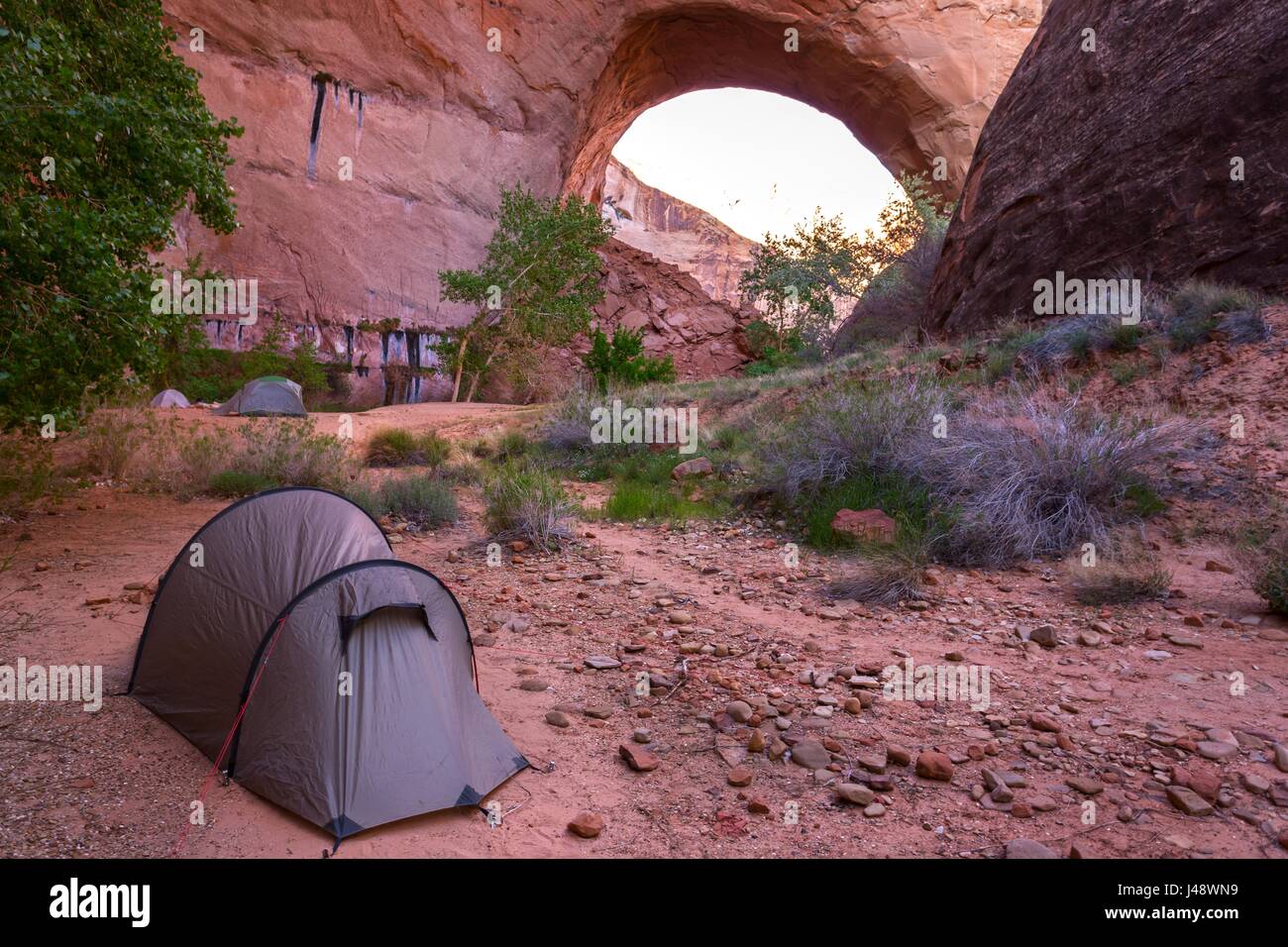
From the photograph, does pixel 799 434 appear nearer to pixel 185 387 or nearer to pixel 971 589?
pixel 971 589

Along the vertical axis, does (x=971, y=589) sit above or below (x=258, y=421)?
below

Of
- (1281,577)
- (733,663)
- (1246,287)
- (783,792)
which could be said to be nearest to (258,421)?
(733,663)

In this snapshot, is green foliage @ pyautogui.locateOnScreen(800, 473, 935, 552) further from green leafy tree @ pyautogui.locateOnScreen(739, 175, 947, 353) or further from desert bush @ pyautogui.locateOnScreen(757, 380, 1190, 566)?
green leafy tree @ pyautogui.locateOnScreen(739, 175, 947, 353)

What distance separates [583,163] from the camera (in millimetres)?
32281

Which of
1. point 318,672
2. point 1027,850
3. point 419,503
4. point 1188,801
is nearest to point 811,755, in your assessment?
point 1027,850

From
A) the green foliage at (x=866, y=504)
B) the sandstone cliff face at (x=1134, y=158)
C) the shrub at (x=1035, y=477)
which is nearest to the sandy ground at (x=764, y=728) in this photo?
the shrub at (x=1035, y=477)

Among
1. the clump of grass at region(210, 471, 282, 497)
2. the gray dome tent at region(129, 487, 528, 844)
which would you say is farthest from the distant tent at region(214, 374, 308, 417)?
the gray dome tent at region(129, 487, 528, 844)

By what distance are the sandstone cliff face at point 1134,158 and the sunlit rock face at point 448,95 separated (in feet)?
54.8

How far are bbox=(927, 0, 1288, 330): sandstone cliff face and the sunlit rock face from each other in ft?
54.8

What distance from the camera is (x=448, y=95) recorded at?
27.1 metres

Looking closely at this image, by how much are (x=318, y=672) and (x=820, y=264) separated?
99.1 ft

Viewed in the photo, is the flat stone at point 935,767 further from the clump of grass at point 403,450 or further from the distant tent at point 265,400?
the distant tent at point 265,400

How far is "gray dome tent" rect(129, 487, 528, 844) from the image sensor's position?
317cm

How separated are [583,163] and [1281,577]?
104 feet
